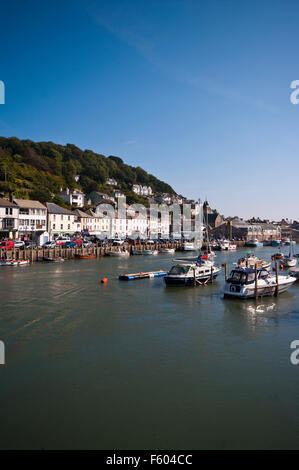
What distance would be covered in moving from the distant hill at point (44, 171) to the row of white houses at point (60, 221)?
11489mm

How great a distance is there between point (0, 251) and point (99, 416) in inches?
1799

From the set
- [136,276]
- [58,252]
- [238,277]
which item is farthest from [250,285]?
[58,252]

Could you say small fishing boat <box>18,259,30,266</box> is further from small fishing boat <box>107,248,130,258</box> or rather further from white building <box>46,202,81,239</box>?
white building <box>46,202,81,239</box>

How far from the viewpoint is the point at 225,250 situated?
9838 cm

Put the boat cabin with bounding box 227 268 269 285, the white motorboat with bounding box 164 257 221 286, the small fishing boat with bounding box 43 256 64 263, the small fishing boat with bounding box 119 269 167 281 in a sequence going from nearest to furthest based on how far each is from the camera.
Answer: the boat cabin with bounding box 227 268 269 285 → the white motorboat with bounding box 164 257 221 286 → the small fishing boat with bounding box 119 269 167 281 → the small fishing boat with bounding box 43 256 64 263

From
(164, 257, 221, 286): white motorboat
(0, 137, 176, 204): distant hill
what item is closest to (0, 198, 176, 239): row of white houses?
(0, 137, 176, 204): distant hill

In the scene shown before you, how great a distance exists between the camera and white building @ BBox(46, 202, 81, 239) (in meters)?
78.3

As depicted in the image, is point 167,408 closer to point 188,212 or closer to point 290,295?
point 290,295

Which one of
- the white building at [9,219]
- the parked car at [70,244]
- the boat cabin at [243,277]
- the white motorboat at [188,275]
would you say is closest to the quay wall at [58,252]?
the parked car at [70,244]

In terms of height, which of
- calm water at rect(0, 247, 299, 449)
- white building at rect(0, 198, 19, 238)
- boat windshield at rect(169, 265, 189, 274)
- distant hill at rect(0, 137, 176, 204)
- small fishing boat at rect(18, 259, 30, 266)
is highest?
distant hill at rect(0, 137, 176, 204)

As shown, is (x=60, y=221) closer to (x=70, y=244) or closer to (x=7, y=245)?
(x=70, y=244)

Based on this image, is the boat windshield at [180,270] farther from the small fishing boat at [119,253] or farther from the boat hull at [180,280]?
the small fishing boat at [119,253]

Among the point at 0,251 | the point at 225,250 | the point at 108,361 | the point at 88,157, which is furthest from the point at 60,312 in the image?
the point at 88,157

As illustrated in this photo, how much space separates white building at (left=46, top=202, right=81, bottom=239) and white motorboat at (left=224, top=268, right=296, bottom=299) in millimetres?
54697
